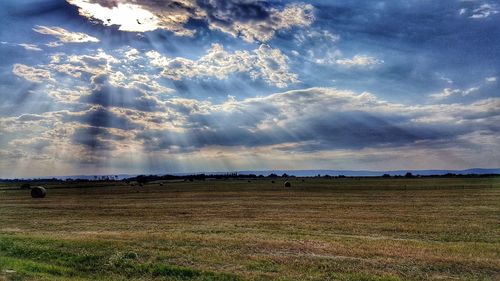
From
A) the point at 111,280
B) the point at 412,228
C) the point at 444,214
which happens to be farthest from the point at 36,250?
the point at 444,214

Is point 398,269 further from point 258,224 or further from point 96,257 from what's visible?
point 258,224

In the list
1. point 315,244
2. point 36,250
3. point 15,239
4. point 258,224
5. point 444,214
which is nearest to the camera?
point 36,250

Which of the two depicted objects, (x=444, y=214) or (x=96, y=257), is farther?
(x=444, y=214)

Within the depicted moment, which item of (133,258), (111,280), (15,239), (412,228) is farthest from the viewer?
(412,228)

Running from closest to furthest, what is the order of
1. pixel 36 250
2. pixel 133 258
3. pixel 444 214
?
pixel 133 258, pixel 36 250, pixel 444 214

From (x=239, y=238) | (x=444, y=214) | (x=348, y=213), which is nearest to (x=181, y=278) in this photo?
(x=239, y=238)

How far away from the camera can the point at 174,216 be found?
37.0 metres

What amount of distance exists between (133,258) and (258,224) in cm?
1313

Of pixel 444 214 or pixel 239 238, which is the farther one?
pixel 444 214

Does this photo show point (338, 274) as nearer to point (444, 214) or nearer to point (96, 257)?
point (96, 257)

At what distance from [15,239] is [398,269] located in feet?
60.3

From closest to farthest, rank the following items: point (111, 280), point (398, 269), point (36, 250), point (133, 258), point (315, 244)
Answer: point (111, 280)
point (398, 269)
point (133, 258)
point (36, 250)
point (315, 244)

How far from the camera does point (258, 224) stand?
30.2m

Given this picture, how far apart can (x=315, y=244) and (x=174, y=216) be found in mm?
18110
